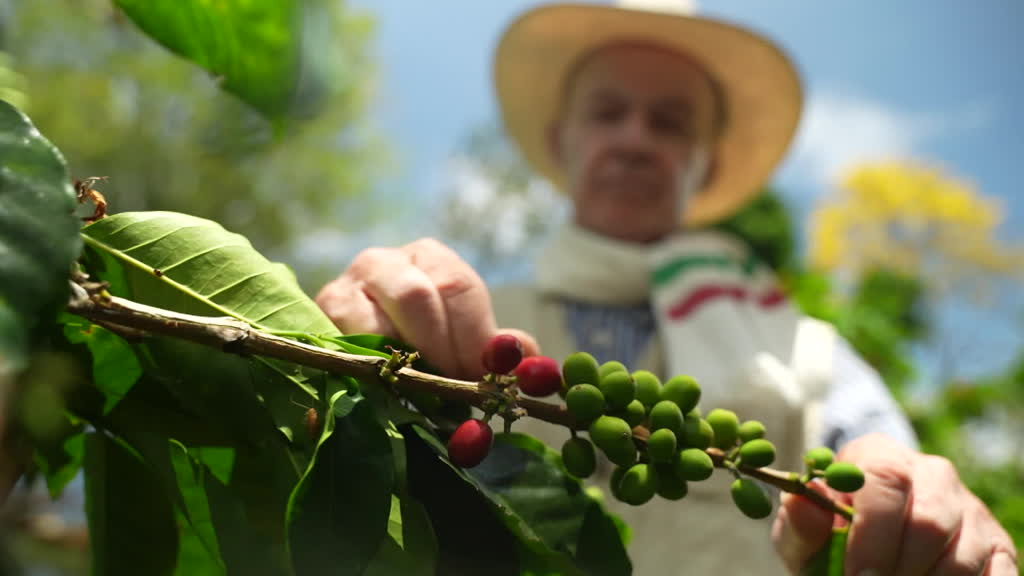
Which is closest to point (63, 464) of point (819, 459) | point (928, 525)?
point (819, 459)

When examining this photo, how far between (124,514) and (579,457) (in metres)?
0.31

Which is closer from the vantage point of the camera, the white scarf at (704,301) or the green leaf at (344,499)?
the green leaf at (344,499)

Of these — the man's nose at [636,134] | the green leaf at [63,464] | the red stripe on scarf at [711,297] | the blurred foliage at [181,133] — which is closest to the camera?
the green leaf at [63,464]

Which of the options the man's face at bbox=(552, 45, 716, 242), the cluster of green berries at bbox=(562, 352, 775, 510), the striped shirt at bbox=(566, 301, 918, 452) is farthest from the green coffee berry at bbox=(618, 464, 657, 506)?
the man's face at bbox=(552, 45, 716, 242)

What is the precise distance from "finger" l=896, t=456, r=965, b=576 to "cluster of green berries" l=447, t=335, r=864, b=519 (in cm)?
11

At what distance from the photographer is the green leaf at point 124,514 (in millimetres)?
506

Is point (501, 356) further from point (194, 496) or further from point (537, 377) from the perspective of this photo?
point (194, 496)

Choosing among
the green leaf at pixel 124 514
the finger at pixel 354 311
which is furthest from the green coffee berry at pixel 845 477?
the green leaf at pixel 124 514

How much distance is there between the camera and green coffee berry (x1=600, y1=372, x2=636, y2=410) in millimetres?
487

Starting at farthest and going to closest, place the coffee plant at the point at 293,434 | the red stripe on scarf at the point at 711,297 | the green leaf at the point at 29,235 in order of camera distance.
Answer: the red stripe on scarf at the point at 711,297 < the coffee plant at the point at 293,434 < the green leaf at the point at 29,235

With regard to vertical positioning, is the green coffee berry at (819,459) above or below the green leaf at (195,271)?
below

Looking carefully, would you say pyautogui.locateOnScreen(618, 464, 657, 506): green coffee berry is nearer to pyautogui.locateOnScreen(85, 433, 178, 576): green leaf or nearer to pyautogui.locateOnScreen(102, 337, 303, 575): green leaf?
pyautogui.locateOnScreen(102, 337, 303, 575): green leaf

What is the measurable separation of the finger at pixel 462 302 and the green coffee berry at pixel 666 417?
14cm

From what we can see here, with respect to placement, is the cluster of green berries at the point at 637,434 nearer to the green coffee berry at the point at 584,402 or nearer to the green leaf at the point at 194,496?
the green coffee berry at the point at 584,402
